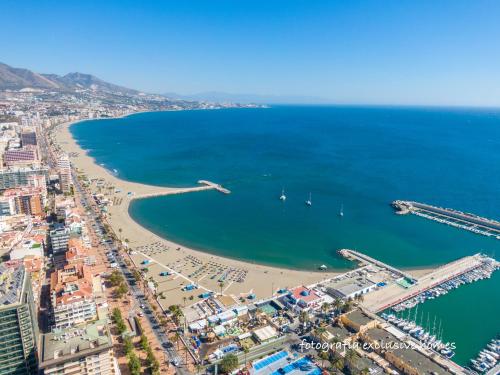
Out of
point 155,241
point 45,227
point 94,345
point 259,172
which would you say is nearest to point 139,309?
point 94,345

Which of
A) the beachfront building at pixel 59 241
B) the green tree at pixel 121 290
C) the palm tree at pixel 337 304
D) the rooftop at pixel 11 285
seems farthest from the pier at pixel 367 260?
the rooftop at pixel 11 285

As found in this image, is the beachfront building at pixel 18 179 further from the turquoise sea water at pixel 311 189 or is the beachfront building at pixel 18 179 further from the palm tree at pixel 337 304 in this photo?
the palm tree at pixel 337 304

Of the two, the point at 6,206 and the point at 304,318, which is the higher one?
the point at 6,206

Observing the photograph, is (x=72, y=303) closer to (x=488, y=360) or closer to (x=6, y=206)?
(x=6, y=206)

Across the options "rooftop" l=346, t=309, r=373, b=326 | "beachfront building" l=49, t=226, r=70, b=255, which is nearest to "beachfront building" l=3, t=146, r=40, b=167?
"beachfront building" l=49, t=226, r=70, b=255

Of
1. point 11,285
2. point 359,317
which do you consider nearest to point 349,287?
point 359,317

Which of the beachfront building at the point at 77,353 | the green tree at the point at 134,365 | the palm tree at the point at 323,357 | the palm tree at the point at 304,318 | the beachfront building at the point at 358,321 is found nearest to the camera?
the beachfront building at the point at 77,353

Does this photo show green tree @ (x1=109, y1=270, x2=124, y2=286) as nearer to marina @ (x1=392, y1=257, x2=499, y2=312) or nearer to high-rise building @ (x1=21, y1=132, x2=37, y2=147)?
marina @ (x1=392, y1=257, x2=499, y2=312)
